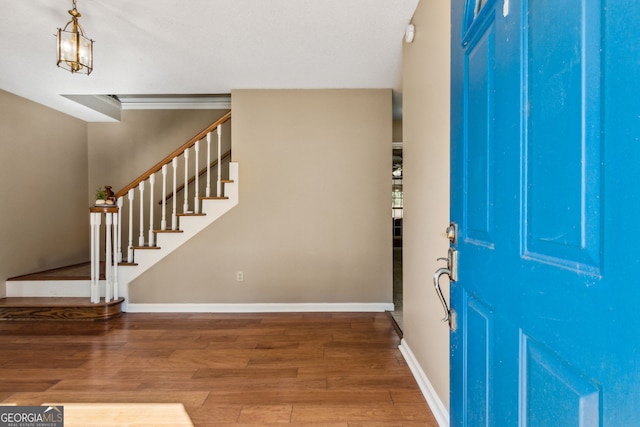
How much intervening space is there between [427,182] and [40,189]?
4.89 meters

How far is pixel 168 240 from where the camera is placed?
3939mm

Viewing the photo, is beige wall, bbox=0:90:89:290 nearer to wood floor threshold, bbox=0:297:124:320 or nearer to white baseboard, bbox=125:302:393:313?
wood floor threshold, bbox=0:297:124:320

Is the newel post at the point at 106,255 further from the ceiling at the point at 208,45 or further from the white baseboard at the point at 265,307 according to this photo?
the ceiling at the point at 208,45

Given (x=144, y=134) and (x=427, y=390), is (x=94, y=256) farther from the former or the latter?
(x=427, y=390)

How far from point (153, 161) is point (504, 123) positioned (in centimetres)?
538

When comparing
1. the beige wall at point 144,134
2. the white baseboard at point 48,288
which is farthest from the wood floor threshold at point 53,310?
the beige wall at point 144,134

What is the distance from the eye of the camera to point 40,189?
4.41 metres

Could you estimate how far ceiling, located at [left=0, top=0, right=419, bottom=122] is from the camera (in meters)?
2.42

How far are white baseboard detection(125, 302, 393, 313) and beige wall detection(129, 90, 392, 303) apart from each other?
2.5 inches

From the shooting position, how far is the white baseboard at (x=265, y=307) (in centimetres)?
396

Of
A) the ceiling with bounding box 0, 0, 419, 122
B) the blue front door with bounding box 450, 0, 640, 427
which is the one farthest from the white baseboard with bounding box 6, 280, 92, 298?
the blue front door with bounding box 450, 0, 640, 427

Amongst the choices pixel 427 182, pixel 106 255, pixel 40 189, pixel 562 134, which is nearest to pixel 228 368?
pixel 427 182

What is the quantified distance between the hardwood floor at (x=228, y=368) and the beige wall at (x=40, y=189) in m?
1.12

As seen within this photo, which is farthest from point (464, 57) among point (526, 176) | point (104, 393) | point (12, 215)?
point (12, 215)
